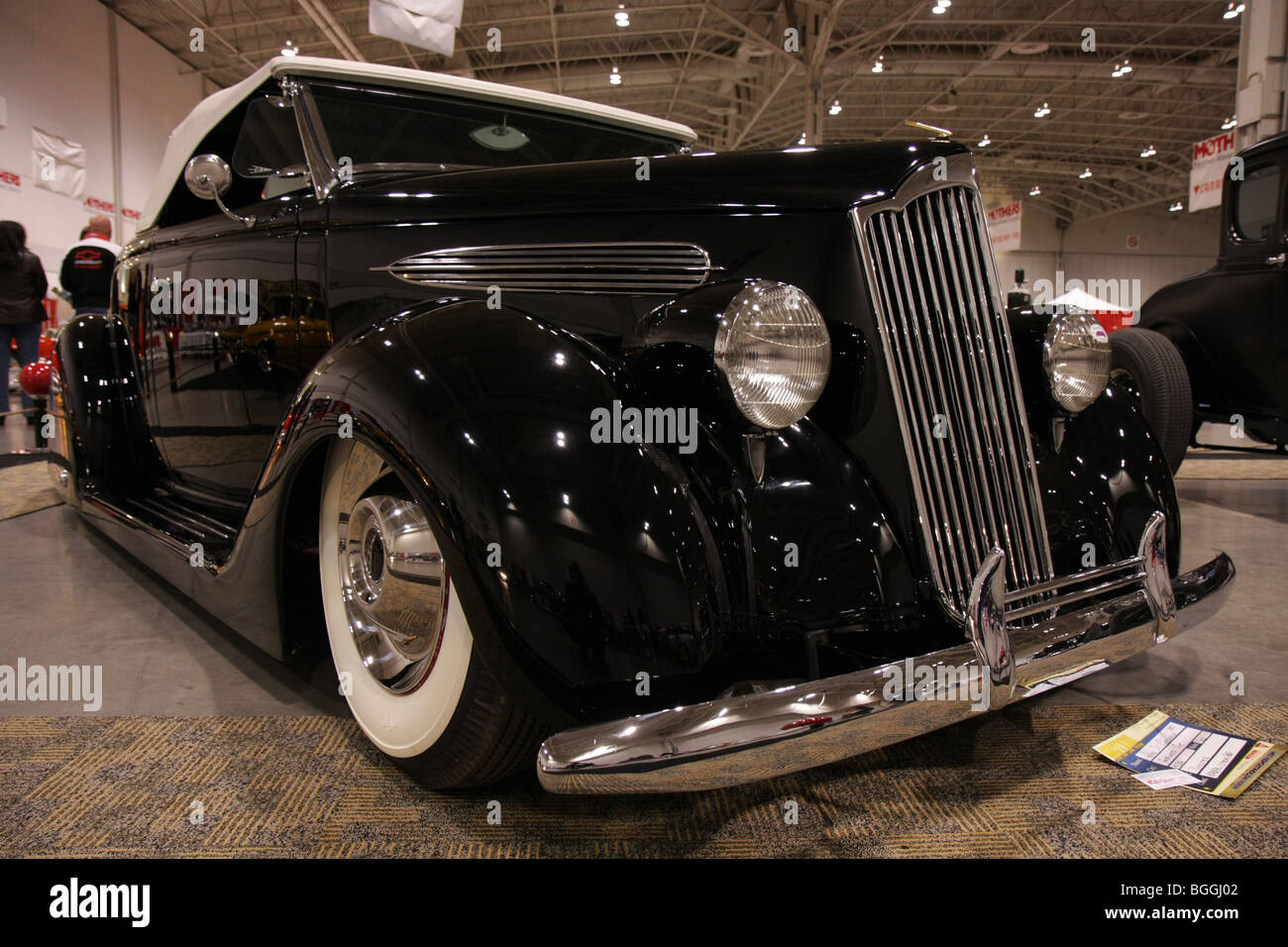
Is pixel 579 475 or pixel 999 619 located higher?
pixel 579 475

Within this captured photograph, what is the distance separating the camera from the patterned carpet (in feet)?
4.47

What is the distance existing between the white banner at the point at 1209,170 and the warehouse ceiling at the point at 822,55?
408 cm

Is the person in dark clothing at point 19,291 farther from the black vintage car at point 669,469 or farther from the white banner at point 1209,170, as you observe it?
the white banner at point 1209,170

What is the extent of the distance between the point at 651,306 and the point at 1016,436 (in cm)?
80

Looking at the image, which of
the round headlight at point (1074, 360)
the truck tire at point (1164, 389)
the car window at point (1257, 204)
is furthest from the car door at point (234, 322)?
the car window at point (1257, 204)

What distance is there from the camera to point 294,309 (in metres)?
2.26

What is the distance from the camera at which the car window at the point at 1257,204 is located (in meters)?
4.18

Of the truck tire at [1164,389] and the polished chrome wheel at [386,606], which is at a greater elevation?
the truck tire at [1164,389]

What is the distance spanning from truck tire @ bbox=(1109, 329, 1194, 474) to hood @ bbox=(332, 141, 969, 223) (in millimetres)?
2952

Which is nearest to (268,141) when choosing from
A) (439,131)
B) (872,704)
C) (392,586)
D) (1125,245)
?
(439,131)

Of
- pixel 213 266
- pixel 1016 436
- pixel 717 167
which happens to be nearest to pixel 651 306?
pixel 717 167

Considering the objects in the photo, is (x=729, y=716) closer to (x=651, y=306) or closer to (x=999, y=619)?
(x=999, y=619)

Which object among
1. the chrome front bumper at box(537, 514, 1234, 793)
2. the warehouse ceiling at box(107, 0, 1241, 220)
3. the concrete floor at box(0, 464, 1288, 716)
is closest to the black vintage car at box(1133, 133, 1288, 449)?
the concrete floor at box(0, 464, 1288, 716)
